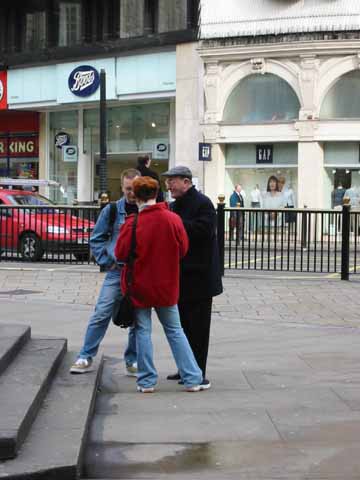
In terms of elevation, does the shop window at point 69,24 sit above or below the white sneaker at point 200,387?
above

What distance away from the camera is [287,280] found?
1495 centimetres

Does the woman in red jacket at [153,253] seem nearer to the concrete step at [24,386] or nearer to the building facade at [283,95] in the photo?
the concrete step at [24,386]

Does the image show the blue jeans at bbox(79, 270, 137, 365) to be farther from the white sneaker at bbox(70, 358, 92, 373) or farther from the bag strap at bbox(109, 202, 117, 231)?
the bag strap at bbox(109, 202, 117, 231)

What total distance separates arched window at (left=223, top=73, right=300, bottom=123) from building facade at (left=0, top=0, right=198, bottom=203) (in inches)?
90.9

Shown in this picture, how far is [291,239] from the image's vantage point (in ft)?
50.3

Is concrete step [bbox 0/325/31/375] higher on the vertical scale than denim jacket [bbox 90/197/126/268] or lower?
lower

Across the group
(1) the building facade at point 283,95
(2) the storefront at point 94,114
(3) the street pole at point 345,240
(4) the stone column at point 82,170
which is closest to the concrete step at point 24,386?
(3) the street pole at point 345,240

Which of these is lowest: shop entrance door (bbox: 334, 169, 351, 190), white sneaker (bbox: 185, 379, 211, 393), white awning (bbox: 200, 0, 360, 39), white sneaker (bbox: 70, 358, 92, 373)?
white sneaker (bbox: 185, 379, 211, 393)

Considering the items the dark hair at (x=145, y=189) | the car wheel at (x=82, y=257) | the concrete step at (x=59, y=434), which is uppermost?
the dark hair at (x=145, y=189)

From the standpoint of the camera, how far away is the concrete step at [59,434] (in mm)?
4629

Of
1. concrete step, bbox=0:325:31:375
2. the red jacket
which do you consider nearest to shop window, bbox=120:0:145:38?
concrete step, bbox=0:325:31:375

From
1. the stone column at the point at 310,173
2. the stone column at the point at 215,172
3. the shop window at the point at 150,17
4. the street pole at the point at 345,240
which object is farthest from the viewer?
the shop window at the point at 150,17

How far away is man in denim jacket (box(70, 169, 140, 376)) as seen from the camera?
7105 mm

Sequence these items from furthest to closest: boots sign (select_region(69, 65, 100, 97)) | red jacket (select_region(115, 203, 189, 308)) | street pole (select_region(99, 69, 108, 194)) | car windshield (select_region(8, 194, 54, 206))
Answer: boots sign (select_region(69, 65, 100, 97)) < street pole (select_region(99, 69, 108, 194)) < car windshield (select_region(8, 194, 54, 206)) < red jacket (select_region(115, 203, 189, 308))
